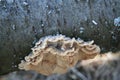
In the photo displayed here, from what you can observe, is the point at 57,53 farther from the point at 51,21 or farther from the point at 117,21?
the point at 117,21

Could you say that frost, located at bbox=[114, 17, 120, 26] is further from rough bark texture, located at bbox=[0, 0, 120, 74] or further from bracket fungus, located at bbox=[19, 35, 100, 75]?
bracket fungus, located at bbox=[19, 35, 100, 75]

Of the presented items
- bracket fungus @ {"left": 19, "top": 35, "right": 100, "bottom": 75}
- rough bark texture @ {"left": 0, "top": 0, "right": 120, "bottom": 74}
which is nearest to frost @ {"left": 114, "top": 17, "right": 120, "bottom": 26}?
rough bark texture @ {"left": 0, "top": 0, "right": 120, "bottom": 74}

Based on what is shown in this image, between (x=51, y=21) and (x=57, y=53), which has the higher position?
(x=51, y=21)

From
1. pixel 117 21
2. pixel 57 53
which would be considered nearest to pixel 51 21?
pixel 57 53

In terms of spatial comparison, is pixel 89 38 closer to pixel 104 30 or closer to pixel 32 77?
pixel 104 30
